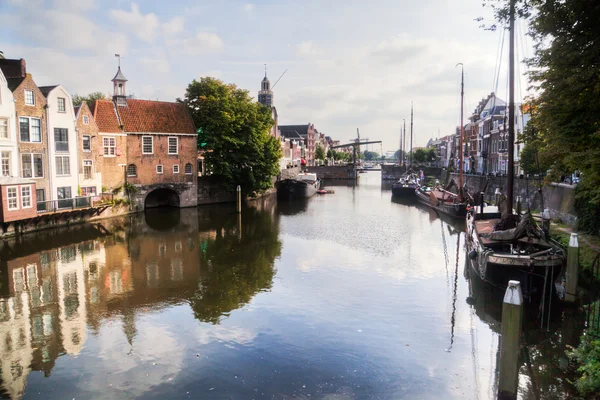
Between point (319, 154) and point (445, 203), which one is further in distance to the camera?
point (319, 154)

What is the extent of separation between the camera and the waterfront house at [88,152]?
1462 inches

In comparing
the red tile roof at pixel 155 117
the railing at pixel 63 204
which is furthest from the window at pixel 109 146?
the railing at pixel 63 204

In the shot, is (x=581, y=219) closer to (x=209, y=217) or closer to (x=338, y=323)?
(x=338, y=323)

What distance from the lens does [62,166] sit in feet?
115

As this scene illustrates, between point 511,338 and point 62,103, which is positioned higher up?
point 62,103

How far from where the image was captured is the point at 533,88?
18188mm

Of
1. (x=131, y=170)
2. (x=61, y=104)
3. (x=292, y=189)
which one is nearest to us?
(x=61, y=104)

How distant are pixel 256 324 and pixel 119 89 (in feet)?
123

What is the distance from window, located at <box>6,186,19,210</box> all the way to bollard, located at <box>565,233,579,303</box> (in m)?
30.1

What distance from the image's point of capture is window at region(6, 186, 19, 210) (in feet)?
91.9

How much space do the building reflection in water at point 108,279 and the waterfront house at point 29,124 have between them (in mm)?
4668

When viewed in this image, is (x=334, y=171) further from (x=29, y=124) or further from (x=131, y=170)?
(x=29, y=124)

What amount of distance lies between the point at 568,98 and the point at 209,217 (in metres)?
31.4

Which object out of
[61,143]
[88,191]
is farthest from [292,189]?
[61,143]
